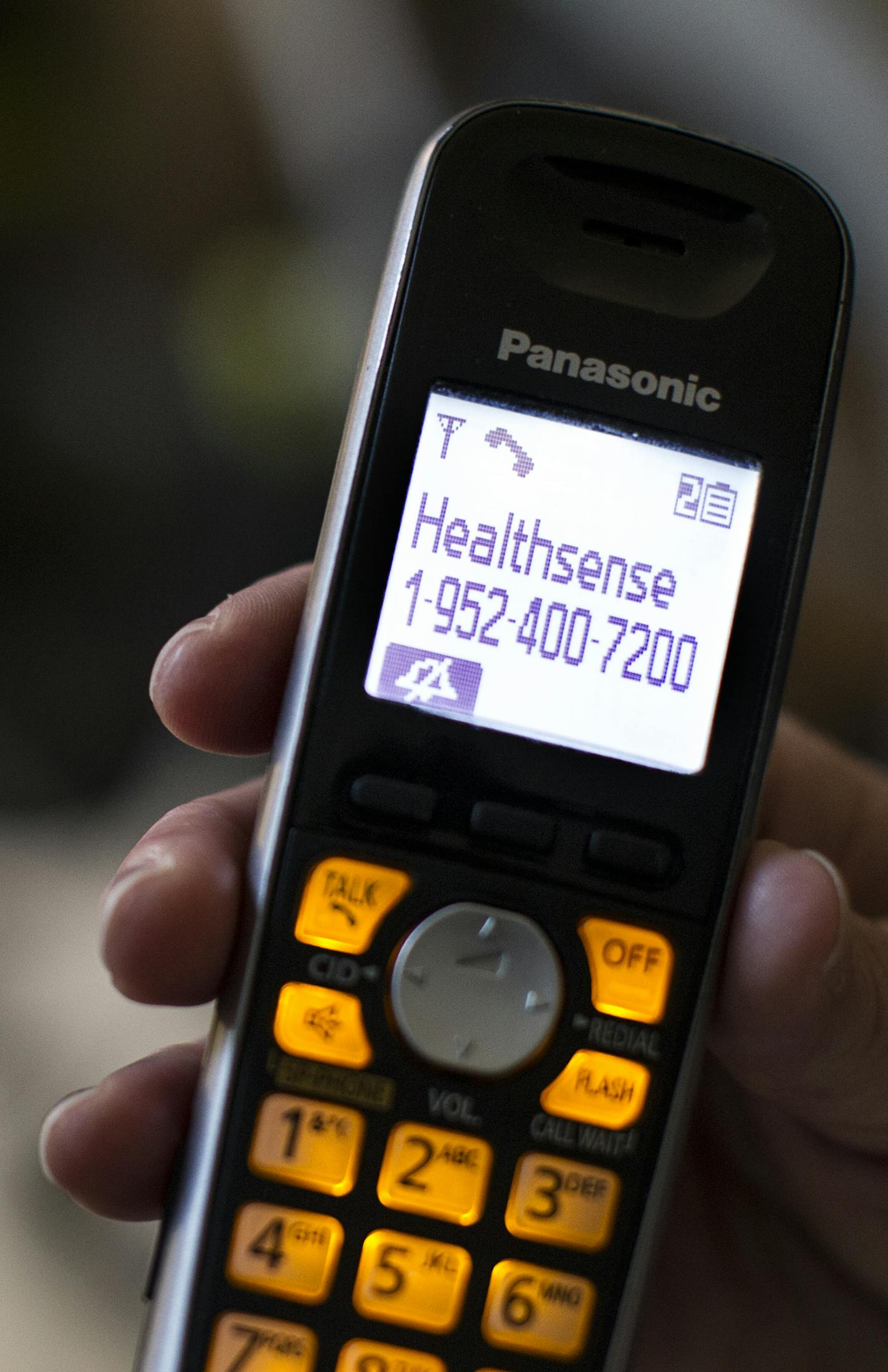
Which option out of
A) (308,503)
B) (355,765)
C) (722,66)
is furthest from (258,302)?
(355,765)

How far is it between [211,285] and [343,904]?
0.75 m

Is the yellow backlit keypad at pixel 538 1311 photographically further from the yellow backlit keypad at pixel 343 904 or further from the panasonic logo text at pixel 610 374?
the panasonic logo text at pixel 610 374

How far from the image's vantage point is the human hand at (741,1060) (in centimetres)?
55

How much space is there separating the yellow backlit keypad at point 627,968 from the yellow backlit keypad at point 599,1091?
23mm

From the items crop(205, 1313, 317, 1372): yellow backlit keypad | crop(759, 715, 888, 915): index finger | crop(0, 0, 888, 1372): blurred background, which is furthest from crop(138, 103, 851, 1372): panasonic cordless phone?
crop(0, 0, 888, 1372): blurred background

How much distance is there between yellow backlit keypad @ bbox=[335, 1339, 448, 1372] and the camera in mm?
538

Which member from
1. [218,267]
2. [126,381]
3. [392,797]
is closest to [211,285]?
[218,267]

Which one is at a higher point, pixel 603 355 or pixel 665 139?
pixel 665 139

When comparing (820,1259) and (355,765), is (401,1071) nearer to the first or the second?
(355,765)

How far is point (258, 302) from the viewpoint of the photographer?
1140 mm

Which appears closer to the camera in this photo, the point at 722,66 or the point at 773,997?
the point at 773,997

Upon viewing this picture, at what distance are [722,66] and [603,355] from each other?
0.66m

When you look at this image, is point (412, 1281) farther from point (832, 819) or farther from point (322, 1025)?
point (832, 819)

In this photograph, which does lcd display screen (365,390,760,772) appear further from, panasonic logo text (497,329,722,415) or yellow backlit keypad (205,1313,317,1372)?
yellow backlit keypad (205,1313,317,1372)
